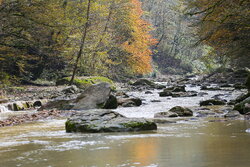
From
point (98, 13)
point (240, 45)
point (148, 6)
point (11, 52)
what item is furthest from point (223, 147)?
point (148, 6)

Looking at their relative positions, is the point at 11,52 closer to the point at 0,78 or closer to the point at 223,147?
the point at 0,78

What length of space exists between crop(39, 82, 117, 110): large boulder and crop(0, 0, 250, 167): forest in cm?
3

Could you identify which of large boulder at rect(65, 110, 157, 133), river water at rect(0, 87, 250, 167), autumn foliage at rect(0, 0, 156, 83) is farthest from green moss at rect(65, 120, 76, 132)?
autumn foliage at rect(0, 0, 156, 83)

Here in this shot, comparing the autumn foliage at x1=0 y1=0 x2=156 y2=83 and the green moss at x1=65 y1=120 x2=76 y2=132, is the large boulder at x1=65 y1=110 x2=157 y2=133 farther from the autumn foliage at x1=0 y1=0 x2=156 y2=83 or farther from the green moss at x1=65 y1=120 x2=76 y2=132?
the autumn foliage at x1=0 y1=0 x2=156 y2=83

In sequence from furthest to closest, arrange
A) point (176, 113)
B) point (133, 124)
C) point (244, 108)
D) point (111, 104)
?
1. point (111, 104)
2. point (176, 113)
3. point (244, 108)
4. point (133, 124)

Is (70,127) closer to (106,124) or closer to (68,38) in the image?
(106,124)

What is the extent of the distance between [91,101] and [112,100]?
632mm

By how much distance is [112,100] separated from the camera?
9.67 metres

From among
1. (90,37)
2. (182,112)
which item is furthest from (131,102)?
(90,37)

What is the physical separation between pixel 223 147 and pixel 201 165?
859 millimetres

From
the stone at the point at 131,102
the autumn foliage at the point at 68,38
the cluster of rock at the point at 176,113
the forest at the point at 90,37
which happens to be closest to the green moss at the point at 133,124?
the cluster of rock at the point at 176,113

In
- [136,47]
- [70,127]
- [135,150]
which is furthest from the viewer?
[136,47]

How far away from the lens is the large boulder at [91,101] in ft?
31.3

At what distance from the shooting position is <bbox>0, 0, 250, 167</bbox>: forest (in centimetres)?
291
